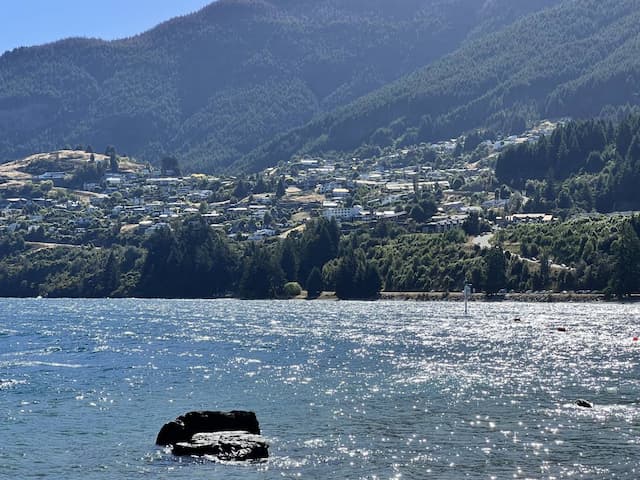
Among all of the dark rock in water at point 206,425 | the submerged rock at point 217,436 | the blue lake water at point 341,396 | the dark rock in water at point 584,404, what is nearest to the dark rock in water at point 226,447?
the submerged rock at point 217,436

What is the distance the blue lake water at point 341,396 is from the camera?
5428 centimetres

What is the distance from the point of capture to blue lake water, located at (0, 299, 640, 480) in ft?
178

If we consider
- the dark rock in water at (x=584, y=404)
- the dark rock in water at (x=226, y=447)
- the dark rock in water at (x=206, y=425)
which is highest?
the dark rock in water at (x=584, y=404)

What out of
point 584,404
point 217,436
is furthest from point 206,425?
point 584,404

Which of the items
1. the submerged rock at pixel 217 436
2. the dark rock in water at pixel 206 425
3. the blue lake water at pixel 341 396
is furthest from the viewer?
the dark rock in water at pixel 206 425

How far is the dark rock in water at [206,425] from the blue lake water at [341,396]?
167cm

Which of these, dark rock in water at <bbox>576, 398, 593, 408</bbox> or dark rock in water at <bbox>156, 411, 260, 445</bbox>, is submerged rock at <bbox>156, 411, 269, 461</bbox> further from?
dark rock in water at <bbox>576, 398, 593, 408</bbox>

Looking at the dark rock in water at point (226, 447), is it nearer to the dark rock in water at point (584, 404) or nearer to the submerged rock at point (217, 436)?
the submerged rock at point (217, 436)

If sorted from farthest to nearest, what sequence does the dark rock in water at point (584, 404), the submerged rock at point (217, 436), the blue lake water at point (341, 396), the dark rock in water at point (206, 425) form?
the dark rock in water at point (584, 404) → the dark rock in water at point (206, 425) → the submerged rock at point (217, 436) → the blue lake water at point (341, 396)

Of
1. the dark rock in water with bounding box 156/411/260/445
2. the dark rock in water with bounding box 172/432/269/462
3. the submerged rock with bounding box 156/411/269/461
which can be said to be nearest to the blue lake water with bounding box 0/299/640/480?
the dark rock in water with bounding box 172/432/269/462

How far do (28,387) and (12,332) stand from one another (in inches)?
2374

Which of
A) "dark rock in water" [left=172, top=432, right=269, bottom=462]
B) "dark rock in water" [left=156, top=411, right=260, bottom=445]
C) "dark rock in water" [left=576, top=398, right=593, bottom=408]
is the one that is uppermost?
"dark rock in water" [left=576, top=398, right=593, bottom=408]

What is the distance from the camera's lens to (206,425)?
58.8 meters

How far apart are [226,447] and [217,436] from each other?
1535 mm
